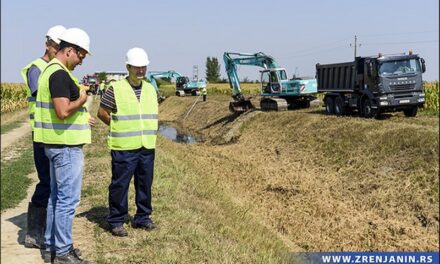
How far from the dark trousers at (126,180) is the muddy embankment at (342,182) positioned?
15.1 feet

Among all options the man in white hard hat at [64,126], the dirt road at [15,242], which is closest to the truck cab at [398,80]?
the dirt road at [15,242]

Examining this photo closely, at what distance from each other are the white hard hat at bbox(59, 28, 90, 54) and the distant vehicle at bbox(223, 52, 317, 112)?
66.5ft

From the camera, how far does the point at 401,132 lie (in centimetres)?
1308

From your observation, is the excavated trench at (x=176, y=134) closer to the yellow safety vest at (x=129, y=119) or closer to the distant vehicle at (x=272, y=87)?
the distant vehicle at (x=272, y=87)

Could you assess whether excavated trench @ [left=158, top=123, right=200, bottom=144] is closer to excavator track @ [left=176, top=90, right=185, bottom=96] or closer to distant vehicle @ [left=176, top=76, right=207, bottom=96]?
excavator track @ [left=176, top=90, right=185, bottom=96]

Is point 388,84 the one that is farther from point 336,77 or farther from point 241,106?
point 241,106

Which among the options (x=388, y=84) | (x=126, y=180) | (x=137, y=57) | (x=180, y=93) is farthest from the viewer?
(x=180, y=93)

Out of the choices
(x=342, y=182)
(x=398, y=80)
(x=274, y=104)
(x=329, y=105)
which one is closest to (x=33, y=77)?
(x=342, y=182)

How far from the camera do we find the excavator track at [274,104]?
2397cm

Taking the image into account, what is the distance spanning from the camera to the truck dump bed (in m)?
18.9

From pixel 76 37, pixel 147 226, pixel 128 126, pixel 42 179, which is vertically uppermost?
pixel 76 37

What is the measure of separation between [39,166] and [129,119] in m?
1.10

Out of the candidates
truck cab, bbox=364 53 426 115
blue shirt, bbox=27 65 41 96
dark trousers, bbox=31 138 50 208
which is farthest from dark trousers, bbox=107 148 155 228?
truck cab, bbox=364 53 426 115

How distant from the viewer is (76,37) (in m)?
4.00
